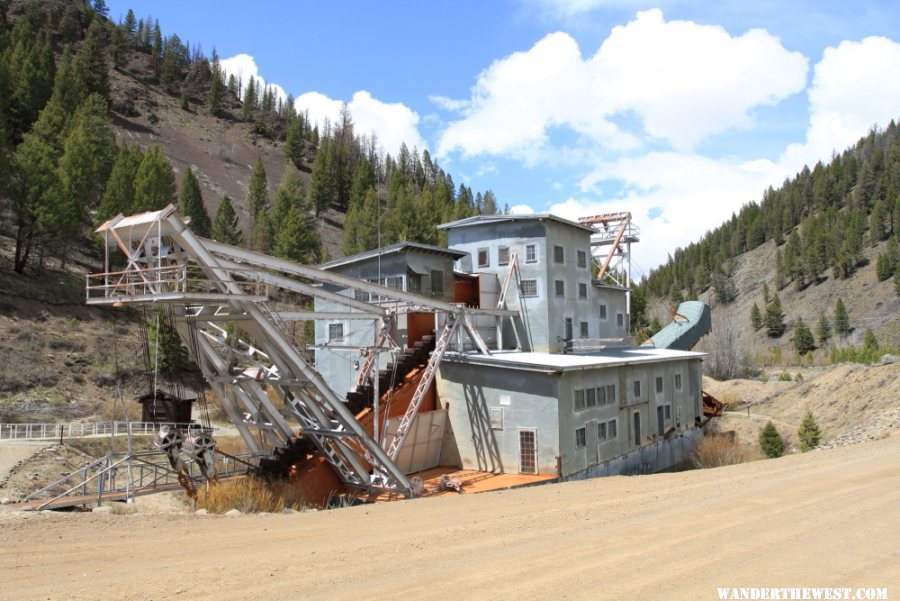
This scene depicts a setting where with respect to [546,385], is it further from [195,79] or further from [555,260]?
[195,79]

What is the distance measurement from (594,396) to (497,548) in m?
14.8

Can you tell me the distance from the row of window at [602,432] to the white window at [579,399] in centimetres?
70

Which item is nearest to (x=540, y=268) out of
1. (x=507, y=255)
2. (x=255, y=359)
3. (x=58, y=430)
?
(x=507, y=255)

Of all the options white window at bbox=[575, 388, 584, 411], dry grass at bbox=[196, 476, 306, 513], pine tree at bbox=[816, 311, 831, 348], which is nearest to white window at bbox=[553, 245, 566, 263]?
white window at bbox=[575, 388, 584, 411]

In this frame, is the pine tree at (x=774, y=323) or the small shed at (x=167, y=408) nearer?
the small shed at (x=167, y=408)

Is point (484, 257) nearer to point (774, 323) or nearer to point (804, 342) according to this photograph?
point (804, 342)

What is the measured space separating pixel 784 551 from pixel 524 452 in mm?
13405

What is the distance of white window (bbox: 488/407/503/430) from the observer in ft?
75.2

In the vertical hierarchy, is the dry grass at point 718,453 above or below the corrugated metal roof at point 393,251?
below

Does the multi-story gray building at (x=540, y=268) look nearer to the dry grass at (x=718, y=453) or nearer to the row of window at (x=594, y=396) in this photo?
the row of window at (x=594, y=396)

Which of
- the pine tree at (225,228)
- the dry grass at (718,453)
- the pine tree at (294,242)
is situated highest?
the pine tree at (225,228)

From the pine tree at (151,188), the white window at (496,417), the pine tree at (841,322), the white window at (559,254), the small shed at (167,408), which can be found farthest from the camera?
the pine tree at (841,322)

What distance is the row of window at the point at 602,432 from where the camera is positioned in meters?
23.2

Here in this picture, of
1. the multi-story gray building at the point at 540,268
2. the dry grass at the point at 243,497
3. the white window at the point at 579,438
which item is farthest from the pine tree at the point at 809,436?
the dry grass at the point at 243,497
